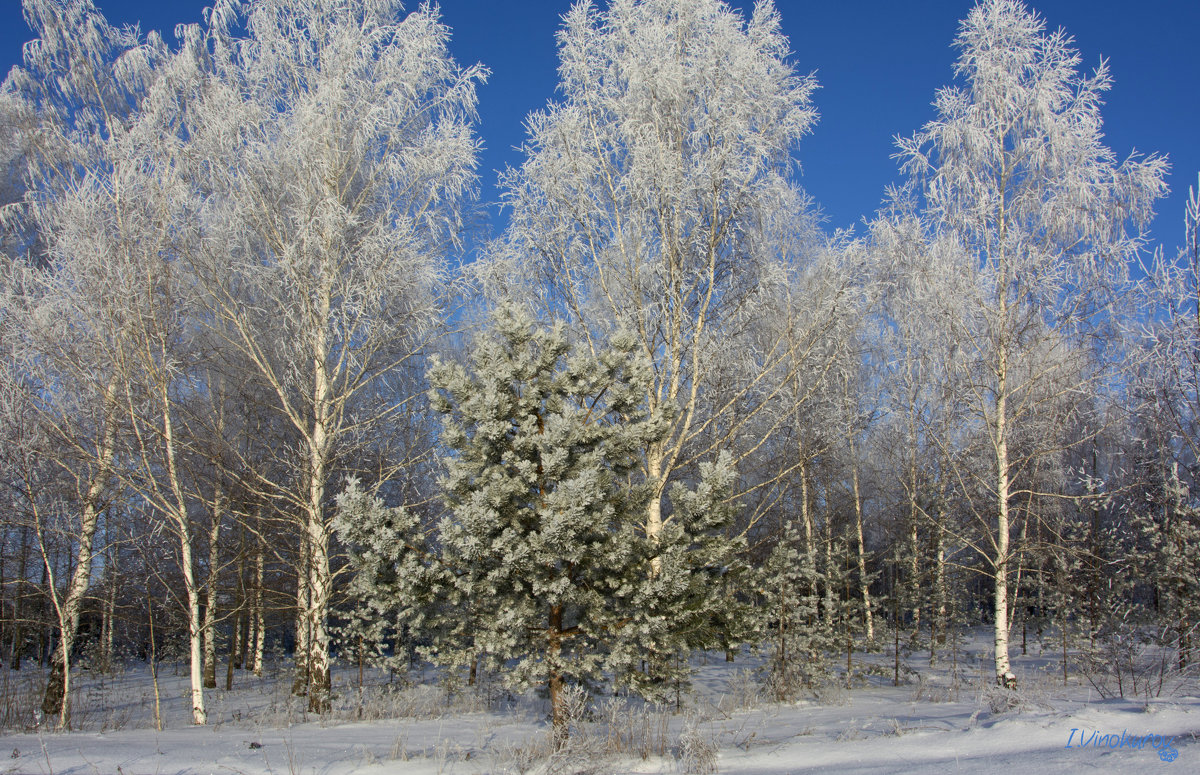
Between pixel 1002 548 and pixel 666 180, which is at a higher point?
pixel 666 180

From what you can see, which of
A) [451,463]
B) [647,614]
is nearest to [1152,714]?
[647,614]

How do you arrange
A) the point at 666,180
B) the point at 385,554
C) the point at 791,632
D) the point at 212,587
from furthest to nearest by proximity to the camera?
the point at 791,632 < the point at 212,587 < the point at 666,180 < the point at 385,554

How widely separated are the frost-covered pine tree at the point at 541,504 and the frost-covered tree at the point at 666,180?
2.36m

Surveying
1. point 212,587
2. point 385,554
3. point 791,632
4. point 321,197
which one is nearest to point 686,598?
point 385,554

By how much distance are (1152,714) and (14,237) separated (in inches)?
822

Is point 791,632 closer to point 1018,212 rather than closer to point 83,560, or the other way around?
point 1018,212

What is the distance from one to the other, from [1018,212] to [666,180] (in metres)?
5.93

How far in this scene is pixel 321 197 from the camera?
33.3ft

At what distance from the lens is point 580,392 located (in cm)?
647

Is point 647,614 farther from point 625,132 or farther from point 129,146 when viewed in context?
point 129,146

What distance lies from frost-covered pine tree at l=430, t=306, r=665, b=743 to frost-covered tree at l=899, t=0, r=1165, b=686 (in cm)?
655

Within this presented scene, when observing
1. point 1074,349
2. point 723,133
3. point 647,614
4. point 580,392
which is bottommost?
point 647,614

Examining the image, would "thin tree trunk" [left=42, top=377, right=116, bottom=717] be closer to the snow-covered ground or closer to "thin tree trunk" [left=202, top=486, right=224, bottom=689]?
the snow-covered ground

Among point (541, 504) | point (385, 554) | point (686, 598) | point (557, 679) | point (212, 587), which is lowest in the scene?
point (557, 679)
